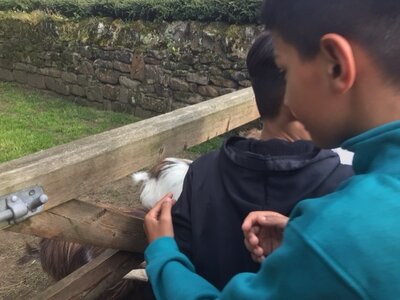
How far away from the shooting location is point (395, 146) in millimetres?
787

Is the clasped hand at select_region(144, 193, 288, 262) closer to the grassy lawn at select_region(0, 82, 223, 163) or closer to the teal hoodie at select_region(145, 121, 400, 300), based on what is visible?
the teal hoodie at select_region(145, 121, 400, 300)

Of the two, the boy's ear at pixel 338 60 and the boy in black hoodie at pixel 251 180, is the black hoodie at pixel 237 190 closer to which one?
the boy in black hoodie at pixel 251 180

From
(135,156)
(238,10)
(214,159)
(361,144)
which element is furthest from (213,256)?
(238,10)

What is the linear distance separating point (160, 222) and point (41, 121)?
648cm

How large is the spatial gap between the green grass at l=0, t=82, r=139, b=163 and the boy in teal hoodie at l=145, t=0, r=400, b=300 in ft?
18.4

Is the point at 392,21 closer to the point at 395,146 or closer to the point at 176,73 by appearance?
the point at 395,146

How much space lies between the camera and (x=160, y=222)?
1.59m

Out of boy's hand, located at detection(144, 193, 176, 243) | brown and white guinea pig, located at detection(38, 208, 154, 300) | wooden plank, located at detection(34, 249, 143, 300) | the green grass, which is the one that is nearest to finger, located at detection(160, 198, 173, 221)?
boy's hand, located at detection(144, 193, 176, 243)

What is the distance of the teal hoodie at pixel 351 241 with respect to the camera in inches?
28.1

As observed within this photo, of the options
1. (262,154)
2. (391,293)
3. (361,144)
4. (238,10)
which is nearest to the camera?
(391,293)

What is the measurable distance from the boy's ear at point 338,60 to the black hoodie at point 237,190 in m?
0.56

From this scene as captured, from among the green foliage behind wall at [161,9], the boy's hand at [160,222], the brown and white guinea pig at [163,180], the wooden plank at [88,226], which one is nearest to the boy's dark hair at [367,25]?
the boy's hand at [160,222]

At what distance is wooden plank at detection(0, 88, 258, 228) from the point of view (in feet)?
4.86

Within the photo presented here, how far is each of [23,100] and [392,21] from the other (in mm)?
8731
